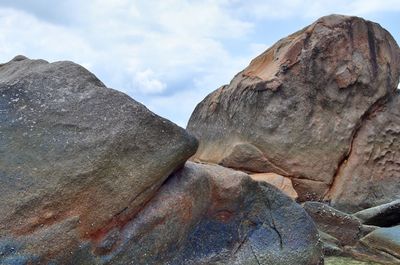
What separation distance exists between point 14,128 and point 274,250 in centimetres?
249

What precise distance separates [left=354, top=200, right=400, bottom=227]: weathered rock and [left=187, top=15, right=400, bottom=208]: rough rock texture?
11.8ft

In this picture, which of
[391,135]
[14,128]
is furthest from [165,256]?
[391,135]

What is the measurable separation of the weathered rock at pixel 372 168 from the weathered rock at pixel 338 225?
454 centimetres

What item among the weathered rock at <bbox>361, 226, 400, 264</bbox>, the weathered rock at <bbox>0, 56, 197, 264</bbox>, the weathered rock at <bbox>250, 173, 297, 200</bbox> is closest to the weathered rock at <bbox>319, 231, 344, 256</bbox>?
the weathered rock at <bbox>361, 226, 400, 264</bbox>

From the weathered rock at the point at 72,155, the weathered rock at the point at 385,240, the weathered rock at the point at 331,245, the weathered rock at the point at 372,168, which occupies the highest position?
the weathered rock at the point at 72,155

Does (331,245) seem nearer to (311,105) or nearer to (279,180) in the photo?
(279,180)

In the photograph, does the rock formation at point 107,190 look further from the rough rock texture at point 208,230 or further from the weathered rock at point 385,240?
the weathered rock at point 385,240

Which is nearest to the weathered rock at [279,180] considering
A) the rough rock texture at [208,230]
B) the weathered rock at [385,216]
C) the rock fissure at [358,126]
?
the rock fissure at [358,126]

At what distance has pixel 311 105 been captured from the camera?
42.9 ft

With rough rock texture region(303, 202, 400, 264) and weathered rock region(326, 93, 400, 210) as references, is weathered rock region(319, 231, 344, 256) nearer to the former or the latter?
rough rock texture region(303, 202, 400, 264)

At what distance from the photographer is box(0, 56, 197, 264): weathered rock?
4715 millimetres

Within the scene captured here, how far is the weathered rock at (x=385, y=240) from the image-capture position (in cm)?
756

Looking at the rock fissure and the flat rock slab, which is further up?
the rock fissure

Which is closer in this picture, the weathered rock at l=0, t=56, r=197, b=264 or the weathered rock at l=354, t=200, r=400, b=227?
the weathered rock at l=0, t=56, r=197, b=264
